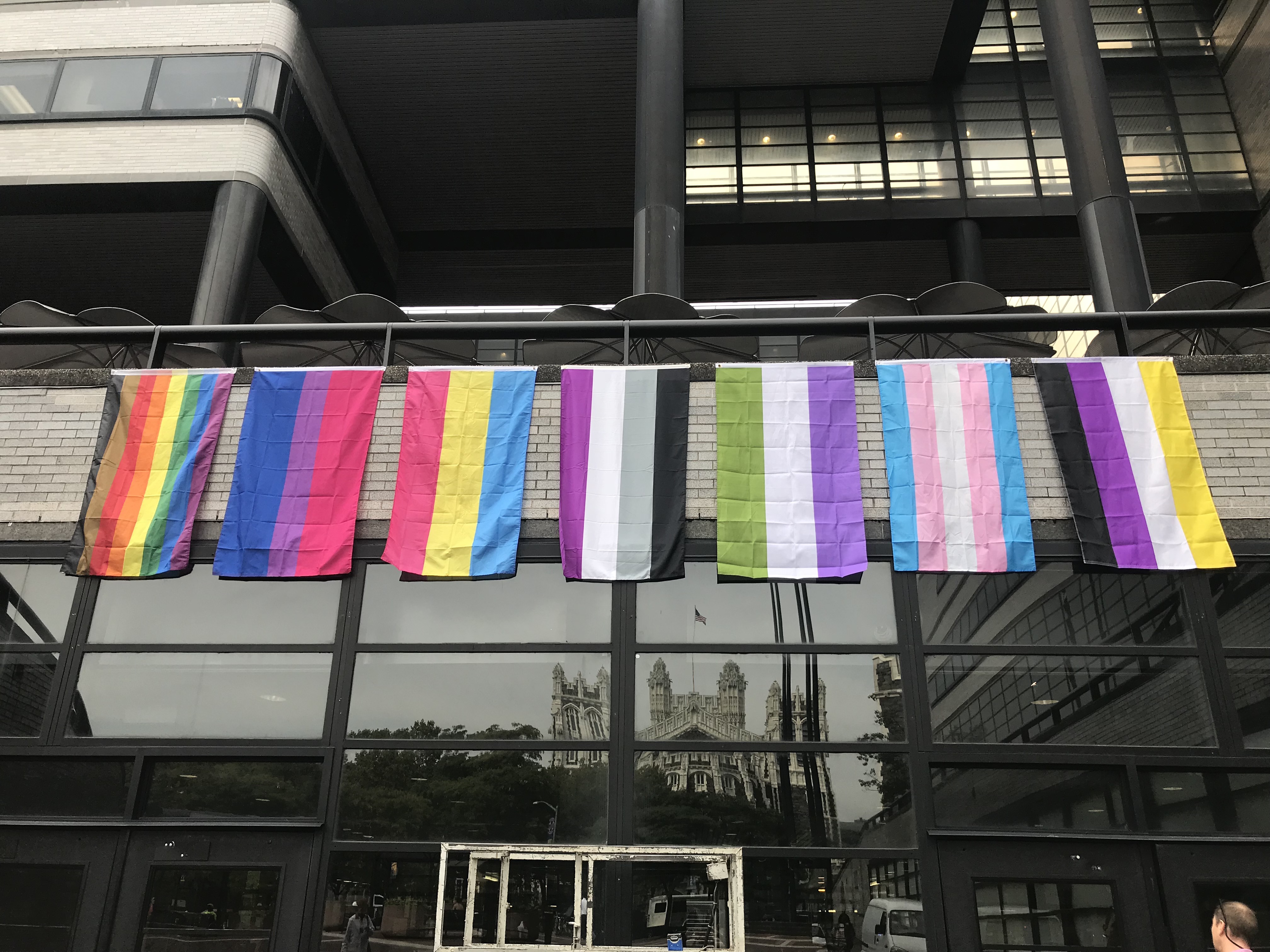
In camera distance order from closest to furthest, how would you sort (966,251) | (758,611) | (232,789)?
(232,789) < (758,611) < (966,251)

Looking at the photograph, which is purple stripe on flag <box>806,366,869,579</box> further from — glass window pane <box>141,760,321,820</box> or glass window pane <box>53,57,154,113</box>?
glass window pane <box>53,57,154,113</box>

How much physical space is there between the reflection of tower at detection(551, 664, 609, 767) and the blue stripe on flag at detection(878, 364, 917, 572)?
3013 mm

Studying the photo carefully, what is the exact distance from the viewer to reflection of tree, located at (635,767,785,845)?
787cm

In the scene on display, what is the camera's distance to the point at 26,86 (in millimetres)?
15992

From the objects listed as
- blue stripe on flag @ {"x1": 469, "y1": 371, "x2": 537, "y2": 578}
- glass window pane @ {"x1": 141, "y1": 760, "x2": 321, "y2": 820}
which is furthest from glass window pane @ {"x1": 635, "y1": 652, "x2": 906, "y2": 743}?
glass window pane @ {"x1": 141, "y1": 760, "x2": 321, "y2": 820}

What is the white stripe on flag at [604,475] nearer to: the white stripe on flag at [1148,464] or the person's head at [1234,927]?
the white stripe on flag at [1148,464]

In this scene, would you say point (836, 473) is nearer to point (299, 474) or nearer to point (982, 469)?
point (982, 469)

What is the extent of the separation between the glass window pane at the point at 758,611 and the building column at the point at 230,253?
895 centimetres

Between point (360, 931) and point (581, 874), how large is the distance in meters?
2.13

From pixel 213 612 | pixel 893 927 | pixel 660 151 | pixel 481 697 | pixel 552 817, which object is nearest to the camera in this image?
pixel 893 927

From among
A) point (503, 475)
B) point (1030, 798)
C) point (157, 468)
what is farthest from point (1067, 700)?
point (157, 468)

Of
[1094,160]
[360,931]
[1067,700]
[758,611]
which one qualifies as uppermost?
[1094,160]

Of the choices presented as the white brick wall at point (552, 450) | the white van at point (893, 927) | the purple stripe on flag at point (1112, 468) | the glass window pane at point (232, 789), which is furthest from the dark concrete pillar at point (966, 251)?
the glass window pane at point (232, 789)

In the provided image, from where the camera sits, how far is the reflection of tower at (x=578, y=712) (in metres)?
8.20
